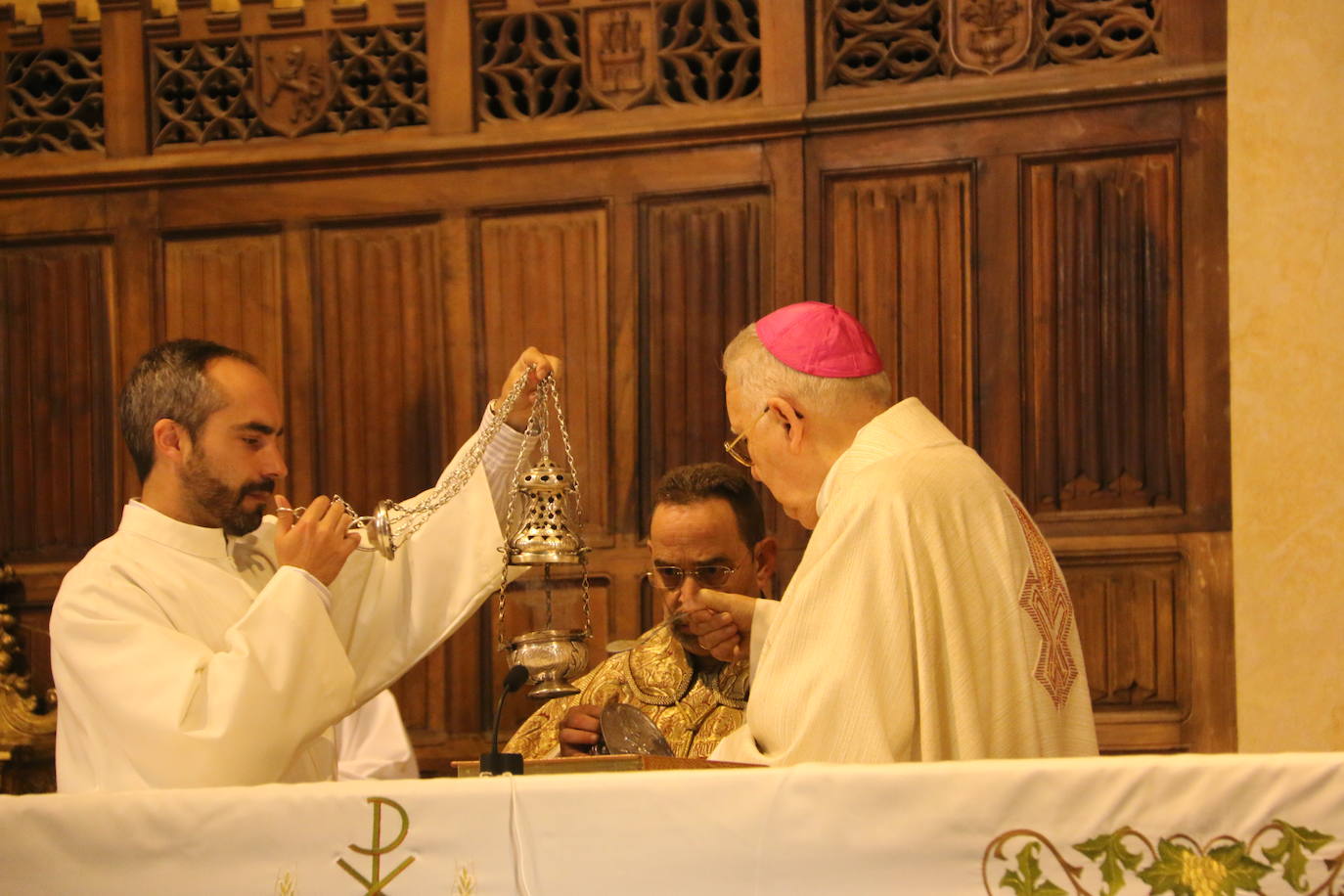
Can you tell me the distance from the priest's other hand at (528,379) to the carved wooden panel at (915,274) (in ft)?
4.98

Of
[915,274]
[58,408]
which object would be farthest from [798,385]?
[58,408]

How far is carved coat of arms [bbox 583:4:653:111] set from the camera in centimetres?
600

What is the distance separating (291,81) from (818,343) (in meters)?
2.97

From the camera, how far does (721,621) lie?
451cm

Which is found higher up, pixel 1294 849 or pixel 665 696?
pixel 1294 849

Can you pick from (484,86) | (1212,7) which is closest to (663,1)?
(484,86)

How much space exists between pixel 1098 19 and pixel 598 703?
272 cm

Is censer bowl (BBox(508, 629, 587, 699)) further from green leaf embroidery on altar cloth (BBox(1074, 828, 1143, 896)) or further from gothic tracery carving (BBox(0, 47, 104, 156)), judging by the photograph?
gothic tracery carving (BBox(0, 47, 104, 156))

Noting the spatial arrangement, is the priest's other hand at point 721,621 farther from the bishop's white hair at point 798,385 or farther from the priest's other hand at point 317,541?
the priest's other hand at point 317,541

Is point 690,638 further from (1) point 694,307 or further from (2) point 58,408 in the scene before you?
(2) point 58,408

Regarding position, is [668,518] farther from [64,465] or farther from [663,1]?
[64,465]

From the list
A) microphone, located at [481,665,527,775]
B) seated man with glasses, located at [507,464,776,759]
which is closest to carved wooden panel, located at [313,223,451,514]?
seated man with glasses, located at [507,464,776,759]

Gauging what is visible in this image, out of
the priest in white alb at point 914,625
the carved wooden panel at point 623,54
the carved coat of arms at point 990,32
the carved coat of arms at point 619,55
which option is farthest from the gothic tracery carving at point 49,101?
the priest in white alb at point 914,625

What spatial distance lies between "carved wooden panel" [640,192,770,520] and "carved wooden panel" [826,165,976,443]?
0.28 metres
